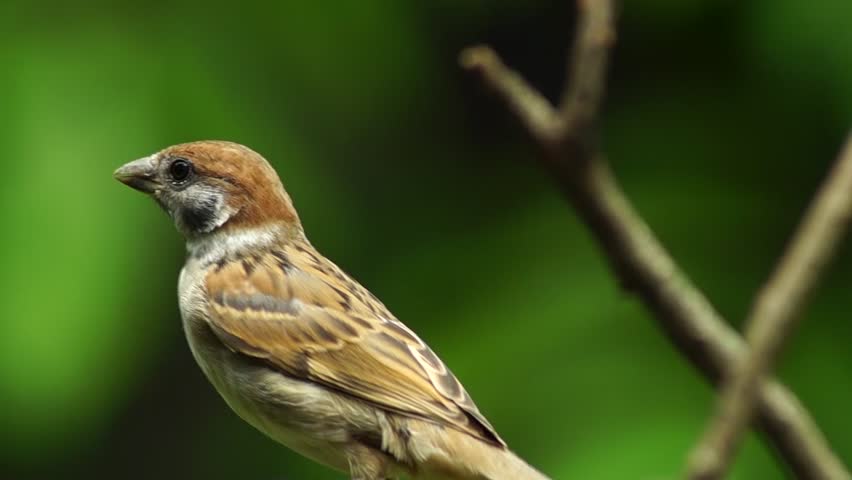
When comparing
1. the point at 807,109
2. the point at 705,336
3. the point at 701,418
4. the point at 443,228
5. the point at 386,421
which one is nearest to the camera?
the point at 705,336

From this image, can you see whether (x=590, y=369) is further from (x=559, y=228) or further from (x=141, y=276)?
(x=141, y=276)

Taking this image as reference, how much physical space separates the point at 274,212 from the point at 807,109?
5.54ft

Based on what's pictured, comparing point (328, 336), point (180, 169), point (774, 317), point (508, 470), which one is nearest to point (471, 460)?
point (508, 470)

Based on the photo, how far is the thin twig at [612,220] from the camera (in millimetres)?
1801

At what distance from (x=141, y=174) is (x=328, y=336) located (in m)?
0.54

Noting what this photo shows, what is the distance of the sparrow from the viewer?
286cm

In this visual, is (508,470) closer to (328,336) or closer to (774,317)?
(328,336)

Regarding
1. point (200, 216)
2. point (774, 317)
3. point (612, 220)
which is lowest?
point (774, 317)

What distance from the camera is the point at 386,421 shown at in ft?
9.53

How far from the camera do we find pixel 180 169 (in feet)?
10.7

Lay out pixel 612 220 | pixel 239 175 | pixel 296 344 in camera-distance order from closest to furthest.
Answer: pixel 612 220 → pixel 296 344 → pixel 239 175

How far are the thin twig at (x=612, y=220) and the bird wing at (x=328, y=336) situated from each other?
92 centimetres

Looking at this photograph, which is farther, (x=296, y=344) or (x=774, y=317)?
(x=296, y=344)

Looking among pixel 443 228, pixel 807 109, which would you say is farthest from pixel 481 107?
pixel 807 109
